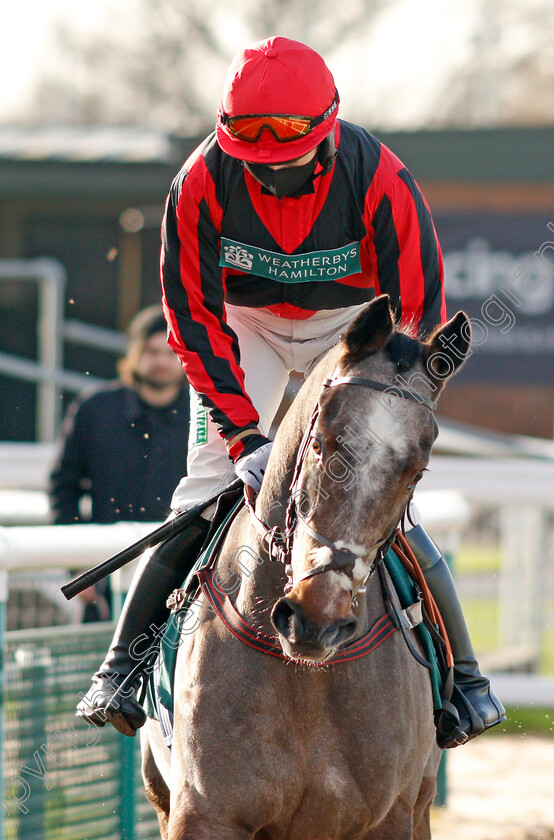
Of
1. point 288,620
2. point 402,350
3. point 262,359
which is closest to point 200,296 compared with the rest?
point 262,359

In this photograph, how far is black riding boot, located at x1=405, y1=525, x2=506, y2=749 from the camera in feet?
10.2

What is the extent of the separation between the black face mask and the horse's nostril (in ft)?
3.74

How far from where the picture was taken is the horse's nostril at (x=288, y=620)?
220 centimetres

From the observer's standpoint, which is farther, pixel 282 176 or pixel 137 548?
pixel 137 548

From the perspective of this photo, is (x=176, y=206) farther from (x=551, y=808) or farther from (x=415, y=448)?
(x=551, y=808)

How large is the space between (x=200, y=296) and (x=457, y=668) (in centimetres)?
129

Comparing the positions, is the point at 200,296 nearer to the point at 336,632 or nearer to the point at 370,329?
the point at 370,329

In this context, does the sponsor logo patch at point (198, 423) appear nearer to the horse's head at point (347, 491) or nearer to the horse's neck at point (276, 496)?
the horse's neck at point (276, 496)

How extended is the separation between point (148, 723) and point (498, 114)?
1994 cm

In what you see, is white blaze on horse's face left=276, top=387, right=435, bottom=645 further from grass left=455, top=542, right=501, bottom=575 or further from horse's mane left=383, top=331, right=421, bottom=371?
grass left=455, top=542, right=501, bottom=575

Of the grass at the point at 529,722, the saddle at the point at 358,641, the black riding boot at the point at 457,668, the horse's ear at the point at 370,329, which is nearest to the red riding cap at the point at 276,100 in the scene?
the horse's ear at the point at 370,329

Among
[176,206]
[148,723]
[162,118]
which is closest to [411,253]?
[176,206]

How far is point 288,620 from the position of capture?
225cm

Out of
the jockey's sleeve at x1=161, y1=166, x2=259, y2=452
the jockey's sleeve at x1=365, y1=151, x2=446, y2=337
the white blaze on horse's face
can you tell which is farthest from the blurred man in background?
the white blaze on horse's face
